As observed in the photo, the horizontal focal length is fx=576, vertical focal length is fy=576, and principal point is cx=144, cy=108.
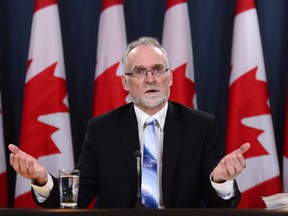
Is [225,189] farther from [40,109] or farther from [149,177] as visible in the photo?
[40,109]

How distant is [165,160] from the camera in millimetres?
2857

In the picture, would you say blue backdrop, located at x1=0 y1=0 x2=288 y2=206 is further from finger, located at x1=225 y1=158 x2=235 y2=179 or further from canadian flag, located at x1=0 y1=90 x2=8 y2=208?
finger, located at x1=225 y1=158 x2=235 y2=179

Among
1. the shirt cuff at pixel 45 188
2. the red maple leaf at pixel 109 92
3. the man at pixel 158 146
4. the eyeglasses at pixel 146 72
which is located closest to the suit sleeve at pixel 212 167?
the man at pixel 158 146

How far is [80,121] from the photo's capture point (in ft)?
13.8

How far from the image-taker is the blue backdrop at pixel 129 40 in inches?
164

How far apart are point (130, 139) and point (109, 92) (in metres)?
0.98

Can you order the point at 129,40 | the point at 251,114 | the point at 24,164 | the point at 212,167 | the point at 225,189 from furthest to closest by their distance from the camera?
the point at 129,40
the point at 251,114
the point at 212,167
the point at 225,189
the point at 24,164

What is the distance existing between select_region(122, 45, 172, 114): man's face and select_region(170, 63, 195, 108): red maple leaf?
0.87 metres

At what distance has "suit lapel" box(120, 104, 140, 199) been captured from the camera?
2.86m

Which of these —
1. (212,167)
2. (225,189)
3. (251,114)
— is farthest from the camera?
(251,114)

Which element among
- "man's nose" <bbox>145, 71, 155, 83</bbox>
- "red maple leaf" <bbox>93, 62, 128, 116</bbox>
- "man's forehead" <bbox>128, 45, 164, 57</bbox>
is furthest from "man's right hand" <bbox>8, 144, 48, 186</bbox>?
"red maple leaf" <bbox>93, 62, 128, 116</bbox>

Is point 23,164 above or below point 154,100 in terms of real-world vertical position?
below

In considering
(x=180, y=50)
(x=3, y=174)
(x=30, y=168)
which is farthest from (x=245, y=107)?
(x=30, y=168)

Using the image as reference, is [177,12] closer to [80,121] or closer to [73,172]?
[80,121]
